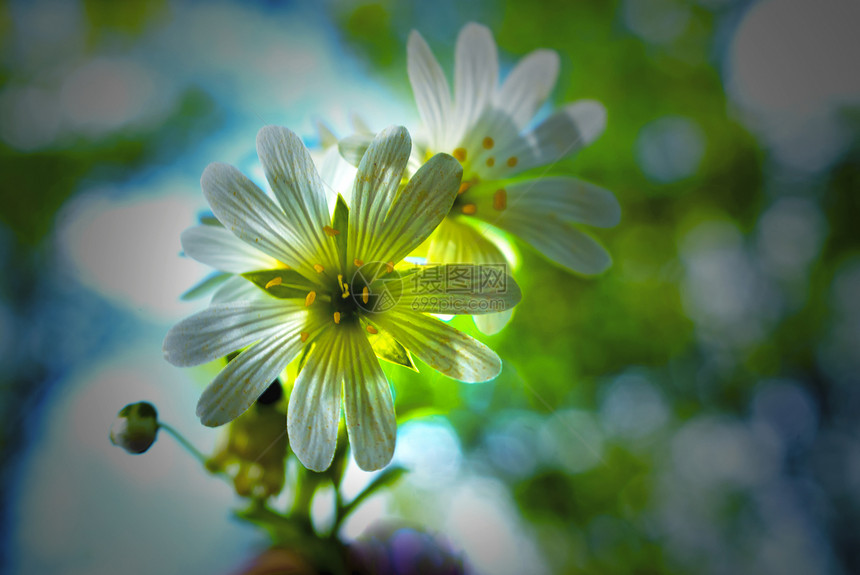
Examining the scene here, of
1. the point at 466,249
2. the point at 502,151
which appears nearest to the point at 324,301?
the point at 466,249

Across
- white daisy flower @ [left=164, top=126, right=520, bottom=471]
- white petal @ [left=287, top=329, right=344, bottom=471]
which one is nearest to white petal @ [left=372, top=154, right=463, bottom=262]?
white daisy flower @ [left=164, top=126, right=520, bottom=471]

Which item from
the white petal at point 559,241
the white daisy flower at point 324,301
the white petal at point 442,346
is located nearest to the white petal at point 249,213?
the white daisy flower at point 324,301

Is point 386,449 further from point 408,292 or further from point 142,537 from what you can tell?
point 142,537

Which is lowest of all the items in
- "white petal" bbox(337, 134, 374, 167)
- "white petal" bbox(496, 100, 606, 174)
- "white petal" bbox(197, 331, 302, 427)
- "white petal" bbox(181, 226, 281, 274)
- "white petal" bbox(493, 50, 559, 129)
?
"white petal" bbox(197, 331, 302, 427)

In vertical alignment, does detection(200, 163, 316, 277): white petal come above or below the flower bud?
above

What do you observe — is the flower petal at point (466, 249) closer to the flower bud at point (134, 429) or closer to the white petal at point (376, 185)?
the white petal at point (376, 185)

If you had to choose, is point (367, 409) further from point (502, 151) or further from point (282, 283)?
point (502, 151)

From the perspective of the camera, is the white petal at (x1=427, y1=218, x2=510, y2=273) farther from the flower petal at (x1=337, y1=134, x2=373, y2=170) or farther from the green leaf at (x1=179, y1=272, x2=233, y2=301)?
the green leaf at (x1=179, y1=272, x2=233, y2=301)
